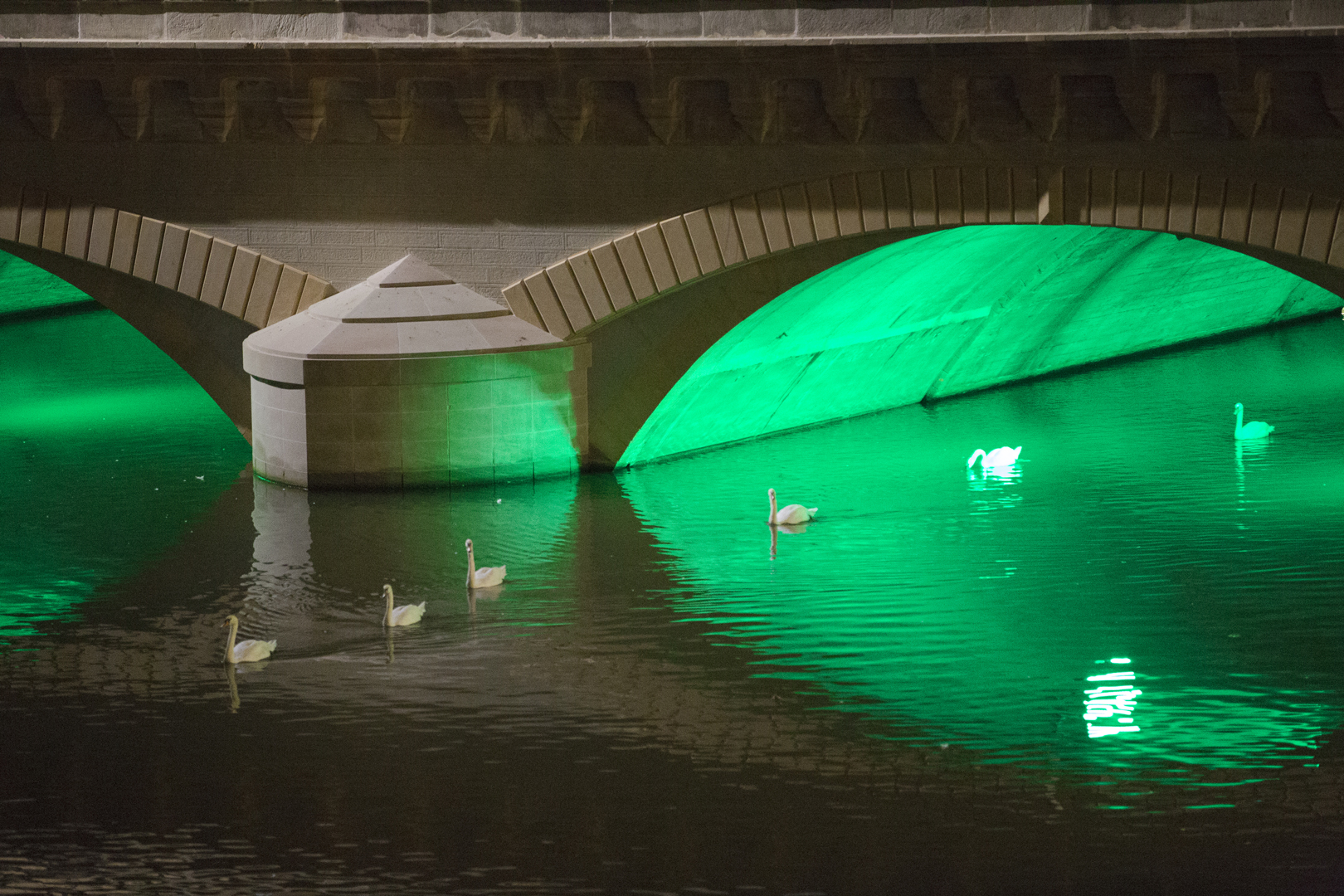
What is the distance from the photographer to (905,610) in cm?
1187

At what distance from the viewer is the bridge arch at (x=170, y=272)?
16.4 meters

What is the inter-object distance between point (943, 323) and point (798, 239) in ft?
15.2

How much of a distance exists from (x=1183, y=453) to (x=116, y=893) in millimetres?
11550

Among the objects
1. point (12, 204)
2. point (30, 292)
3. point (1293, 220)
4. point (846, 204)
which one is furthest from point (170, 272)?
point (30, 292)

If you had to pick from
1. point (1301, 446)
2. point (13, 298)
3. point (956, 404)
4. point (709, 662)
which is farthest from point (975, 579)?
point (13, 298)

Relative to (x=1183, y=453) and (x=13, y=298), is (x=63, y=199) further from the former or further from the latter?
(x=13, y=298)

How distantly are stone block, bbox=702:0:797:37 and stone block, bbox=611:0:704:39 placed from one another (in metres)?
0.10

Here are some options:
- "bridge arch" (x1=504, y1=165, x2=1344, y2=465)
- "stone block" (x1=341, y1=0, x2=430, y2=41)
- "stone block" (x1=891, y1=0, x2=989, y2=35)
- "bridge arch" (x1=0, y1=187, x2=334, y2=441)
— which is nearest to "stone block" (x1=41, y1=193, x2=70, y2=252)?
"bridge arch" (x1=0, y1=187, x2=334, y2=441)

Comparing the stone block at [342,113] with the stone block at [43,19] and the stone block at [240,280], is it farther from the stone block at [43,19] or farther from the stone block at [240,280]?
the stone block at [43,19]

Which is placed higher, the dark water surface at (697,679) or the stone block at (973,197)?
the stone block at (973,197)

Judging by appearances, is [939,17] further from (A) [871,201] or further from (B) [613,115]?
(B) [613,115]

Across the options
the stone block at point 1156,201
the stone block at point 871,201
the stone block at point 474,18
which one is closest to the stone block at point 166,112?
the stone block at point 474,18

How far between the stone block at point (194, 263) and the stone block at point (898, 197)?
5.75 meters

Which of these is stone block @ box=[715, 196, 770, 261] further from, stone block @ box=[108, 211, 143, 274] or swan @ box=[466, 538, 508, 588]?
stone block @ box=[108, 211, 143, 274]
